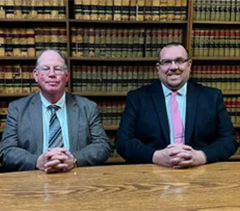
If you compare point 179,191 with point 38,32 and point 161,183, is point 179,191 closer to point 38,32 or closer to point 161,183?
point 161,183

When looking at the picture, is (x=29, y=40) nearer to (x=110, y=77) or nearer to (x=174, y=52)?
(x=110, y=77)

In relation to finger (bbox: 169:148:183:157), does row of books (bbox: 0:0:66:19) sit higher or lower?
higher

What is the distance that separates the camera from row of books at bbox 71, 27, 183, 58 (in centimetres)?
272

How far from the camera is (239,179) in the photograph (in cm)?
127

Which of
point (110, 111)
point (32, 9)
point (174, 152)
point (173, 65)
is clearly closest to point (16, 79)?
point (32, 9)

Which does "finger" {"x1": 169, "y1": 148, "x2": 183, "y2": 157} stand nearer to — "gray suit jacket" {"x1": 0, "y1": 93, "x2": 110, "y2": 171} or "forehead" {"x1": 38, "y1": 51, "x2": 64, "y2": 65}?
"gray suit jacket" {"x1": 0, "y1": 93, "x2": 110, "y2": 171}

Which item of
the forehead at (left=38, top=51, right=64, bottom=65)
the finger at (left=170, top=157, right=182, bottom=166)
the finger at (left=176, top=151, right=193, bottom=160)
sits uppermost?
the forehead at (left=38, top=51, right=64, bottom=65)

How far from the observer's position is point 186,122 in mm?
1866

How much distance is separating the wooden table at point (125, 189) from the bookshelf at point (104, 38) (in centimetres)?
153

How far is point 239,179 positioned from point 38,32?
6.81 ft

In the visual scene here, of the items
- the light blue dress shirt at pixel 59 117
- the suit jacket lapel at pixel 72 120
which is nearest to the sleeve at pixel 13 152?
the light blue dress shirt at pixel 59 117

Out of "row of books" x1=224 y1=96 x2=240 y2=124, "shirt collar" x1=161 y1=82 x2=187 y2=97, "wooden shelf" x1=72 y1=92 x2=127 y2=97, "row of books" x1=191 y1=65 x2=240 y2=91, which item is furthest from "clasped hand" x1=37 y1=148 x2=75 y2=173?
"row of books" x1=224 y1=96 x2=240 y2=124

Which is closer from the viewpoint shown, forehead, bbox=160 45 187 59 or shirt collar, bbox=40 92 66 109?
shirt collar, bbox=40 92 66 109

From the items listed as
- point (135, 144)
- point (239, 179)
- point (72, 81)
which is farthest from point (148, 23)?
point (239, 179)
